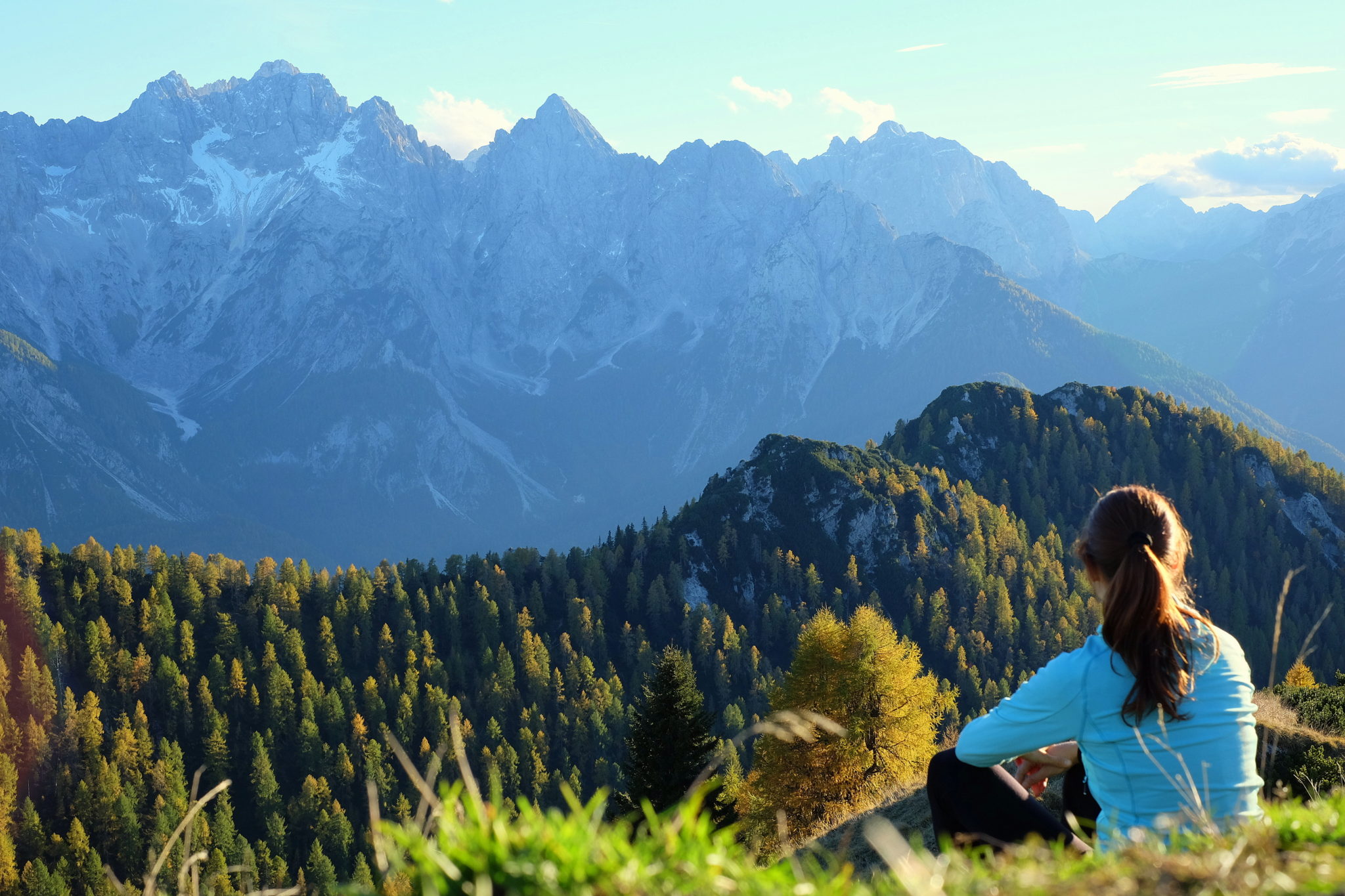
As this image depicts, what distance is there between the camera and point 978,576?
151m

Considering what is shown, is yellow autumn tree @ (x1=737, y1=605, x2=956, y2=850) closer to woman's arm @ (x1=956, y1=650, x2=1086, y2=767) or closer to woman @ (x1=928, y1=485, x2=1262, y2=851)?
woman's arm @ (x1=956, y1=650, x2=1086, y2=767)

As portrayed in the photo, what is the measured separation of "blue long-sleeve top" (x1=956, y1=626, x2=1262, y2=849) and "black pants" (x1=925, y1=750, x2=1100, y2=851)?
38 cm

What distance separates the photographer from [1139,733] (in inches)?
196

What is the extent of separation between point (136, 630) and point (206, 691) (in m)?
17.4

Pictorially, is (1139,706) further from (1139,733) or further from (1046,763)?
(1046,763)

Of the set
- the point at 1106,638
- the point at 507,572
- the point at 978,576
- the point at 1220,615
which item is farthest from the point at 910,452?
the point at 1106,638

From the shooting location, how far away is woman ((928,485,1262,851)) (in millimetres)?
5004

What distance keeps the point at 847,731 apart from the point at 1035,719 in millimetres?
25540

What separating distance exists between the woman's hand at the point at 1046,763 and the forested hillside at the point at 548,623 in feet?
278

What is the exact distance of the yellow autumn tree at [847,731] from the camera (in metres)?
31.1

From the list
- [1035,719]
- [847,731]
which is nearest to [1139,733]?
[1035,719]

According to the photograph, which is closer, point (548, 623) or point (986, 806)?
point (986, 806)

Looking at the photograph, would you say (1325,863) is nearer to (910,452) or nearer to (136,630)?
(136,630)

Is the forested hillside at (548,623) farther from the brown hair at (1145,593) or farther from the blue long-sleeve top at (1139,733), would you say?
the brown hair at (1145,593)
